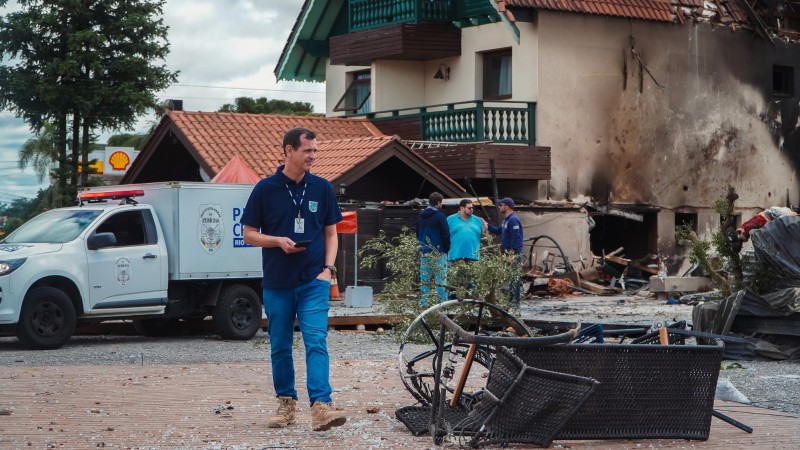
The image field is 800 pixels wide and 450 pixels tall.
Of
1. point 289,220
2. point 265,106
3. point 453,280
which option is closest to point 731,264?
point 453,280

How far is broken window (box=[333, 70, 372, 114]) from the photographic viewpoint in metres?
37.9

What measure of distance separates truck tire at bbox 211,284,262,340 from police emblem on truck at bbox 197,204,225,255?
647 millimetres

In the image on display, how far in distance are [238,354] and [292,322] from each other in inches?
262

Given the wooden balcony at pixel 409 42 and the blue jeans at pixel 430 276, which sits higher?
the wooden balcony at pixel 409 42

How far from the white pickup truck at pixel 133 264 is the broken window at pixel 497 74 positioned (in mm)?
15949

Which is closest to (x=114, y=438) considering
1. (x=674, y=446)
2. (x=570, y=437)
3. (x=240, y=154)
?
(x=570, y=437)

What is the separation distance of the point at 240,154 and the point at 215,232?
1219cm

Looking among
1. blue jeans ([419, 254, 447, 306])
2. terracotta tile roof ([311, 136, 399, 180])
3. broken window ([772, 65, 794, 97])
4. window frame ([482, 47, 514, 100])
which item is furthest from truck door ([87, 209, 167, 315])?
broken window ([772, 65, 794, 97])

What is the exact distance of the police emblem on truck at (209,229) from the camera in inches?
691

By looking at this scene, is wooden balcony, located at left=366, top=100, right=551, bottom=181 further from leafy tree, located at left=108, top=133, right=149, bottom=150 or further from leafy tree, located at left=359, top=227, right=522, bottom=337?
leafy tree, located at left=108, top=133, right=149, bottom=150

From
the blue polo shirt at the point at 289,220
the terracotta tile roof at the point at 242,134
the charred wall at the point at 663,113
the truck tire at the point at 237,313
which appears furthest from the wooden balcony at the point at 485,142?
the blue polo shirt at the point at 289,220

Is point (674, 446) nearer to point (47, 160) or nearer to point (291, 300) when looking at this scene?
point (291, 300)

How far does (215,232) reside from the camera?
57.9 feet

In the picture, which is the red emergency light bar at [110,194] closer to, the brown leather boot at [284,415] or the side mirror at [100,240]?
the side mirror at [100,240]
